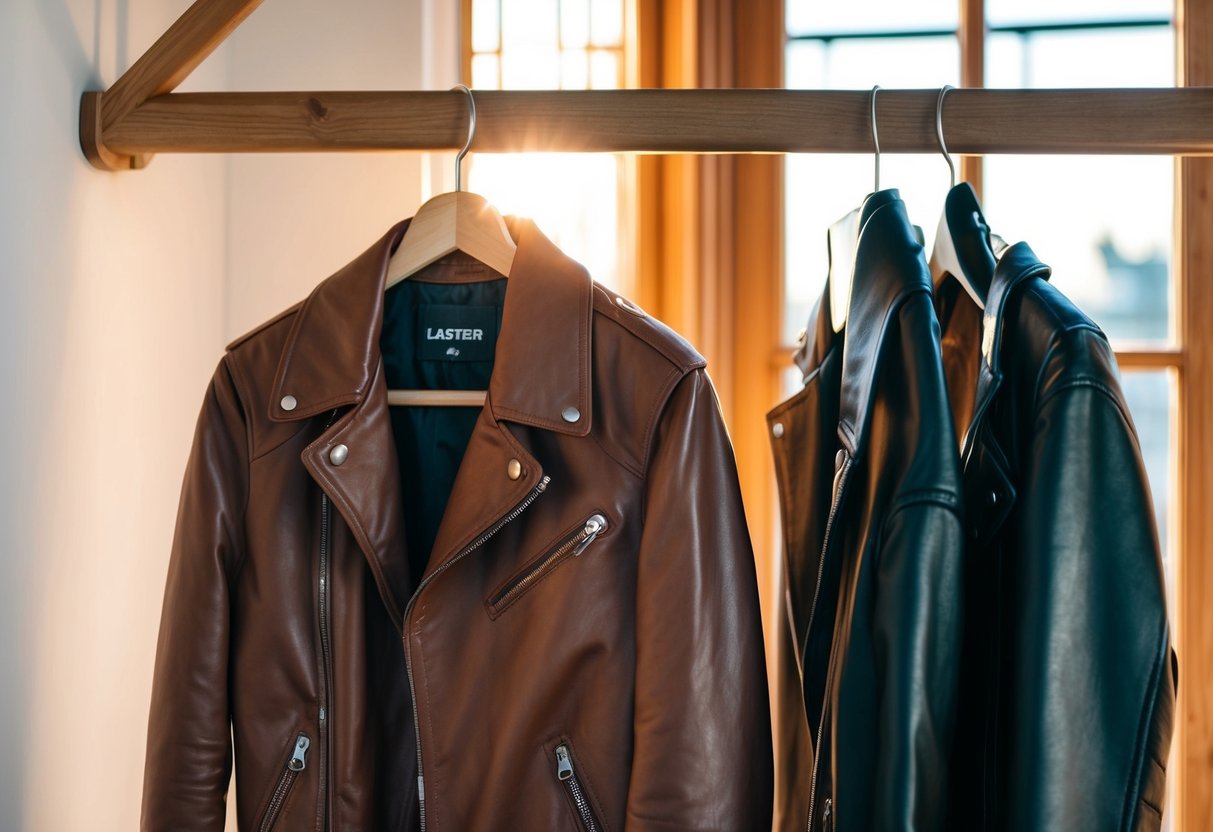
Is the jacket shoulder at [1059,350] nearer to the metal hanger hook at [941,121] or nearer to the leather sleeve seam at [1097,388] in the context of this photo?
the leather sleeve seam at [1097,388]

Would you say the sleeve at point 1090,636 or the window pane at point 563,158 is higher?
the window pane at point 563,158

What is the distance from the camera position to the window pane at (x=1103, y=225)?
1.90 metres

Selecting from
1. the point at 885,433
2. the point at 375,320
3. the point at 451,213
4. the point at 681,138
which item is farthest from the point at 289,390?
the point at 885,433

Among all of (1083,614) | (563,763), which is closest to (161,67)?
(563,763)

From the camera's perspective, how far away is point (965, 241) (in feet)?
3.49

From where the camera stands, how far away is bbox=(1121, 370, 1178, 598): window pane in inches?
74.4

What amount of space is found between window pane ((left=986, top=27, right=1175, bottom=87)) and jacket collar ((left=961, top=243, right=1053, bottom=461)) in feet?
3.67

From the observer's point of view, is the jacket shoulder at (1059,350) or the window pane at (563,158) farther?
the window pane at (563,158)

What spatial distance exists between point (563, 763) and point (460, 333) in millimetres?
518

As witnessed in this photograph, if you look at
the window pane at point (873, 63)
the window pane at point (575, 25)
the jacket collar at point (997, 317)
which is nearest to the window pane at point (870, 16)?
the window pane at point (873, 63)

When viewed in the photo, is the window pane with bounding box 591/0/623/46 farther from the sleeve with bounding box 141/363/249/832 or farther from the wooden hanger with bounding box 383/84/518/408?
the sleeve with bounding box 141/363/249/832

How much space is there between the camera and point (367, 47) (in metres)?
1.68

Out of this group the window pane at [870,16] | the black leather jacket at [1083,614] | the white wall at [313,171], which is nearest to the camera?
the black leather jacket at [1083,614]

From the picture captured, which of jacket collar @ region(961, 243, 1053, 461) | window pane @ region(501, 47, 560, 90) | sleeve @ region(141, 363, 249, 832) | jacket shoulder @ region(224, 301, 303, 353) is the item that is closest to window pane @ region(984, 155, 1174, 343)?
window pane @ region(501, 47, 560, 90)
